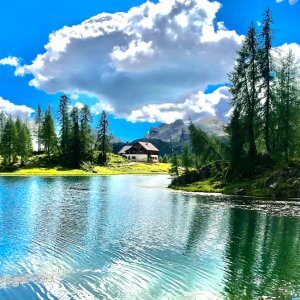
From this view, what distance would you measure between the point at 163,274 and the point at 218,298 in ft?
15.2

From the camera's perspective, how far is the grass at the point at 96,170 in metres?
141

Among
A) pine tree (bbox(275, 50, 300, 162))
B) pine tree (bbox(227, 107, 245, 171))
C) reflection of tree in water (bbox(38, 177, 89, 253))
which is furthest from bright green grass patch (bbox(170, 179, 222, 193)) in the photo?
reflection of tree in water (bbox(38, 177, 89, 253))

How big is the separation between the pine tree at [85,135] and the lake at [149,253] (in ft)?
386

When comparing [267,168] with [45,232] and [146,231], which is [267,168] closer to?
[146,231]

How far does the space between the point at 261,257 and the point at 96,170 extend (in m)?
136

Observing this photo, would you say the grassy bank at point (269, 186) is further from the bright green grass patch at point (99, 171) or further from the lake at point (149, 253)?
the bright green grass patch at point (99, 171)

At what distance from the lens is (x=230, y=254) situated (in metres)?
28.2

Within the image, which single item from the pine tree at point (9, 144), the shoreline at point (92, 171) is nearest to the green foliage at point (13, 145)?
the pine tree at point (9, 144)

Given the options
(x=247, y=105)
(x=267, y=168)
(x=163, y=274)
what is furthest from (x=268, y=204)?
(x=163, y=274)

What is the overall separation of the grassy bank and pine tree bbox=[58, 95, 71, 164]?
98.0 meters

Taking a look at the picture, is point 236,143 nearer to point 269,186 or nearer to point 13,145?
point 269,186

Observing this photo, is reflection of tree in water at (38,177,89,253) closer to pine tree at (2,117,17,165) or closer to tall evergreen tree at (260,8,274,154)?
tall evergreen tree at (260,8,274,154)

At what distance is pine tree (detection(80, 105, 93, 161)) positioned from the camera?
168725mm

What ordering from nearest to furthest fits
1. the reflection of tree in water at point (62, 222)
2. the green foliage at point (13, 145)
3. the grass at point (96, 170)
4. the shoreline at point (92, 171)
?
the reflection of tree in water at point (62, 222), the shoreline at point (92, 171), the grass at point (96, 170), the green foliage at point (13, 145)
